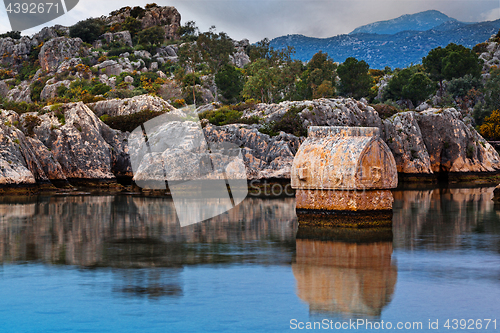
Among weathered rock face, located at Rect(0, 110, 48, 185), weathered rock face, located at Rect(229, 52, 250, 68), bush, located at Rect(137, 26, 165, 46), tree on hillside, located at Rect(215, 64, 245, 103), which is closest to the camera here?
weathered rock face, located at Rect(0, 110, 48, 185)

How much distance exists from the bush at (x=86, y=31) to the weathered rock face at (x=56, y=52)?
18986mm

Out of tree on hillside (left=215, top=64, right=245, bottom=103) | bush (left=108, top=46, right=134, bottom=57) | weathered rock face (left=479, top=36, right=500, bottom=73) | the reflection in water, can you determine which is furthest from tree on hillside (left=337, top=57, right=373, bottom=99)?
bush (left=108, top=46, right=134, bottom=57)

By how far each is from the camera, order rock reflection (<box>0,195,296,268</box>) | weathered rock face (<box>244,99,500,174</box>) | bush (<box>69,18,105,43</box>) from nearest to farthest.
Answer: rock reflection (<box>0,195,296,268</box>) < weathered rock face (<box>244,99,500,174</box>) < bush (<box>69,18,105,43</box>)

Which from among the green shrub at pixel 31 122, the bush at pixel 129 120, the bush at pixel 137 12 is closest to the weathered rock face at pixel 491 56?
the bush at pixel 129 120

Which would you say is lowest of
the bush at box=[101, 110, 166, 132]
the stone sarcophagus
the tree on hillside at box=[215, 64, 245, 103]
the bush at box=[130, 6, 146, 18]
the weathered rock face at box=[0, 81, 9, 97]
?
the stone sarcophagus

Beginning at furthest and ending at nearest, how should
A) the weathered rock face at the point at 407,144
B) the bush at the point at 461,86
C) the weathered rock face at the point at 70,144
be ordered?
the bush at the point at 461,86 < the weathered rock face at the point at 407,144 < the weathered rock face at the point at 70,144

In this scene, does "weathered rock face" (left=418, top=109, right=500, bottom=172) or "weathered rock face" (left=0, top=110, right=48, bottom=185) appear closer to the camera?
"weathered rock face" (left=0, top=110, right=48, bottom=185)

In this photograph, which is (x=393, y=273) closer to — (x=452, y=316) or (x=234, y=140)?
(x=452, y=316)

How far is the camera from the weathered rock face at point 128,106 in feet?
187

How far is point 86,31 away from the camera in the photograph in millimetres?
146375

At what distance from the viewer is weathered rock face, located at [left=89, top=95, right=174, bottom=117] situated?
5688cm

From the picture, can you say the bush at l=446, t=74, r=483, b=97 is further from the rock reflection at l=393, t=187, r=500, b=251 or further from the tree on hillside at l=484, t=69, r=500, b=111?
the rock reflection at l=393, t=187, r=500, b=251

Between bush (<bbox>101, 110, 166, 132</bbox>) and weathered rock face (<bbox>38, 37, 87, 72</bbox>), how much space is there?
75.8 m

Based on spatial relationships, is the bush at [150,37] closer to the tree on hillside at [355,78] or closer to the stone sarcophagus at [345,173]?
the tree on hillside at [355,78]
